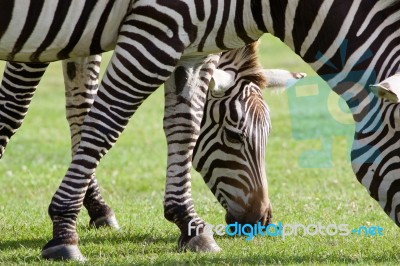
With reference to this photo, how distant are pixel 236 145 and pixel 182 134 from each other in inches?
31.6

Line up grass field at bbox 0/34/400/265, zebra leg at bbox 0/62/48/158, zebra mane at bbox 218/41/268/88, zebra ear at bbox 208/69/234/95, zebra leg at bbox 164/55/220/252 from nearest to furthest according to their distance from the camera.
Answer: grass field at bbox 0/34/400/265, zebra leg at bbox 164/55/220/252, zebra ear at bbox 208/69/234/95, zebra mane at bbox 218/41/268/88, zebra leg at bbox 0/62/48/158

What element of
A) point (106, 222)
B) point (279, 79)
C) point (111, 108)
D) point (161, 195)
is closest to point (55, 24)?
point (111, 108)

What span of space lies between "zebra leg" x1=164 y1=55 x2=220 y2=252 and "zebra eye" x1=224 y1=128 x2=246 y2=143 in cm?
60

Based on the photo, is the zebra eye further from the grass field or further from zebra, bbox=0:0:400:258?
zebra, bbox=0:0:400:258

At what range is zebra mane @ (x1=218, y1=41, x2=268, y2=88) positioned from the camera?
867 centimetres

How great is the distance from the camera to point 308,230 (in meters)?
8.54

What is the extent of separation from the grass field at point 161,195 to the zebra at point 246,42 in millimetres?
732

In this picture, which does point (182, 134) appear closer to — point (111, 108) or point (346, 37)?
point (111, 108)

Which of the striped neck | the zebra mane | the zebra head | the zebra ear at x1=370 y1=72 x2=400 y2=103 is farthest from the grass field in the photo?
the zebra ear at x1=370 y1=72 x2=400 y2=103

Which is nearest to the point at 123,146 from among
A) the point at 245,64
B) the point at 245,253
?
the point at 245,64

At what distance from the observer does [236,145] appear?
842 centimetres

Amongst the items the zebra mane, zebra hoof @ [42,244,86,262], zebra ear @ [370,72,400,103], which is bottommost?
zebra hoof @ [42,244,86,262]

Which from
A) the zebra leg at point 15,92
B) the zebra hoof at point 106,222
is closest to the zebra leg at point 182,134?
the zebra hoof at point 106,222

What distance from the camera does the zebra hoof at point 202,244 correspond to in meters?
7.56
